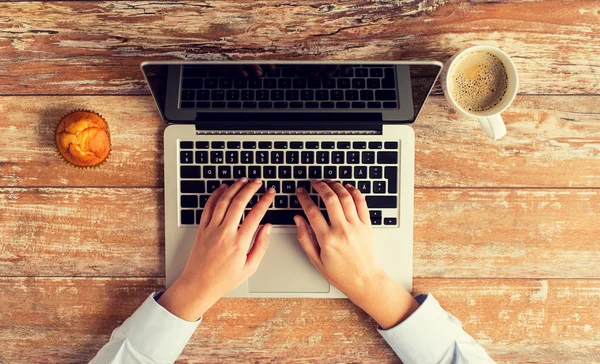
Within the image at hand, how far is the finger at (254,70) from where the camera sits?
744 mm

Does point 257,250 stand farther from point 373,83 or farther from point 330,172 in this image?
point 373,83

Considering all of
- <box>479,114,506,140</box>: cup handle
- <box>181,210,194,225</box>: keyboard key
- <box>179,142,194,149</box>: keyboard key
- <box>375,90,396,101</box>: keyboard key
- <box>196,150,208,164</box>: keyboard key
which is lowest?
<box>181,210,194,225</box>: keyboard key

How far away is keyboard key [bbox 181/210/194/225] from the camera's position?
0.87 metres

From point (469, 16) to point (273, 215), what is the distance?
536 millimetres

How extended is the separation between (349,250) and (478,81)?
39cm

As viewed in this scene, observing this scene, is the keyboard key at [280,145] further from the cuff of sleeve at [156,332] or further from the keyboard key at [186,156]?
the cuff of sleeve at [156,332]

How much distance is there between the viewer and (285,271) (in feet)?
2.89

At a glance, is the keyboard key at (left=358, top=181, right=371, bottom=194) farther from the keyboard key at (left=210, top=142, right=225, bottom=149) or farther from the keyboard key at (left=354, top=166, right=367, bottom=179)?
the keyboard key at (left=210, top=142, right=225, bottom=149)

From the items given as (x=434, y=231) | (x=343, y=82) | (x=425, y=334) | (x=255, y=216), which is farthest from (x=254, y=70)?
(x=425, y=334)

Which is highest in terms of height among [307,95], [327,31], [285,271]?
[327,31]

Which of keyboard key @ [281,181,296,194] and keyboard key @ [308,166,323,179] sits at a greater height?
keyboard key @ [308,166,323,179]

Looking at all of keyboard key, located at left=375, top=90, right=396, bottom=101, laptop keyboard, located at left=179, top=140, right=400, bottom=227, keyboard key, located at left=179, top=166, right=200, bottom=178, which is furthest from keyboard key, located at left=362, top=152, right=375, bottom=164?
keyboard key, located at left=179, top=166, right=200, bottom=178

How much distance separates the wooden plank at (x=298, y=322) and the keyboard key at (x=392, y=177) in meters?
0.20

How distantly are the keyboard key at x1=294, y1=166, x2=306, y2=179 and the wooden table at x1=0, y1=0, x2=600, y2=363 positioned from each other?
22 cm
